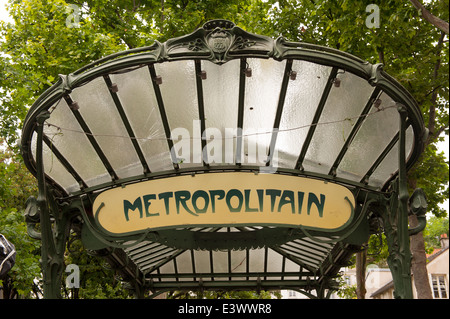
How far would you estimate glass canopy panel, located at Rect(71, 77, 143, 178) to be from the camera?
22.2 feet

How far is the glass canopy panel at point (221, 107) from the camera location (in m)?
6.65

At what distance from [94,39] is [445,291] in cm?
2877

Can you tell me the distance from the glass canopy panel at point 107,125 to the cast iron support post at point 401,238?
3.74 metres

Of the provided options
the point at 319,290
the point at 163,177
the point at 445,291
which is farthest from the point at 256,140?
the point at 445,291

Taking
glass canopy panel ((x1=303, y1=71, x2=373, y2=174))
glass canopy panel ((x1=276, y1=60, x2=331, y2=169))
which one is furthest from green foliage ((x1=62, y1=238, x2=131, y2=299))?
glass canopy panel ((x1=303, y1=71, x2=373, y2=174))

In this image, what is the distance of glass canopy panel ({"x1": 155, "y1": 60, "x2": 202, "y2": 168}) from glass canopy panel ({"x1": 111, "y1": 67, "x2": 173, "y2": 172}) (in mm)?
174

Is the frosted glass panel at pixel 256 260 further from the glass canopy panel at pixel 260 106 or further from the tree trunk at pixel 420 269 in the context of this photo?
the glass canopy panel at pixel 260 106

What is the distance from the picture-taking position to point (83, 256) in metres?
16.2

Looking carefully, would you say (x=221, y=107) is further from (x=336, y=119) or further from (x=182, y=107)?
(x=336, y=119)

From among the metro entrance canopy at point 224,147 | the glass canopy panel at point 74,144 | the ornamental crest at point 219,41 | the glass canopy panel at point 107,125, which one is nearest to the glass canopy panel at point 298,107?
the metro entrance canopy at point 224,147

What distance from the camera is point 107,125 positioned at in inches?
286

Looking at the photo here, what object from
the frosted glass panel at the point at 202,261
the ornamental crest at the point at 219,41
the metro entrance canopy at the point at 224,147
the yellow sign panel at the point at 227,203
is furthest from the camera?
the frosted glass panel at the point at 202,261

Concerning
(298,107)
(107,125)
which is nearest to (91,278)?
(107,125)

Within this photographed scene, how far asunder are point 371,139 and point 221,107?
2265 millimetres
